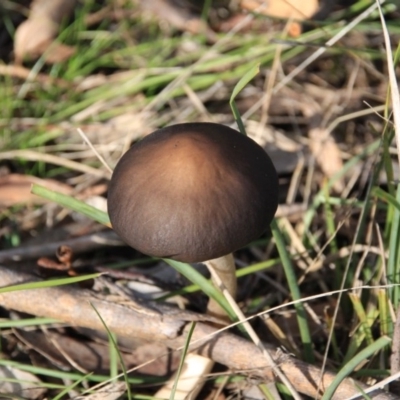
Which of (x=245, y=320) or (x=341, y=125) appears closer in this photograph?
(x=245, y=320)

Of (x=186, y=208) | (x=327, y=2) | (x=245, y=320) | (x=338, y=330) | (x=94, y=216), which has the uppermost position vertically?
(x=327, y=2)

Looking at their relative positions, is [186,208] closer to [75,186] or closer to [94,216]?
[94,216]

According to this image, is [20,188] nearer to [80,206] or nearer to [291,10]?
[80,206]

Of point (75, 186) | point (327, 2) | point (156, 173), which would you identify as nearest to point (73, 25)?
point (75, 186)

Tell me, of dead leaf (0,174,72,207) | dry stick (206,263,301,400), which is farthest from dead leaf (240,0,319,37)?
dry stick (206,263,301,400)

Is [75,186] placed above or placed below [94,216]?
below

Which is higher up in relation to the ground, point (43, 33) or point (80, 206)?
point (43, 33)

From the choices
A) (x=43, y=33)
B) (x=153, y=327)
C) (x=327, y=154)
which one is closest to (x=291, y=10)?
(x=327, y=154)
